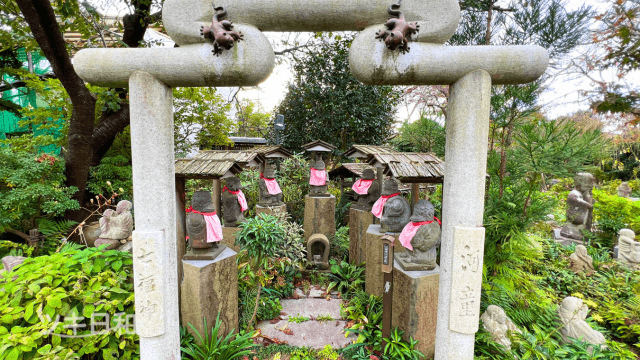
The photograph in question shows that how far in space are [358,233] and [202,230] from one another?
2922mm

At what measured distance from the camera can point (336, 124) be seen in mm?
8445

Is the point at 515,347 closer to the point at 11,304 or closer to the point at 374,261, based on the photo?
the point at 374,261

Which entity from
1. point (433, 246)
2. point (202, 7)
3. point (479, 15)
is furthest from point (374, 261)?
point (479, 15)

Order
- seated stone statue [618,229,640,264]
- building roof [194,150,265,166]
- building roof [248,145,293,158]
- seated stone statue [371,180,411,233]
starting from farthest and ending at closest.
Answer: building roof [248,145,293,158] < seated stone statue [618,229,640,264] < seated stone statue [371,180,411,233] < building roof [194,150,265,166]

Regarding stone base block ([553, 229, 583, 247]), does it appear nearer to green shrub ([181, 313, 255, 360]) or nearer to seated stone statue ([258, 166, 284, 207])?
seated stone statue ([258, 166, 284, 207])

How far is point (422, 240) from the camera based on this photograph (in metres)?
3.17

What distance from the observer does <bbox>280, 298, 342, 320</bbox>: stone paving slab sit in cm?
422

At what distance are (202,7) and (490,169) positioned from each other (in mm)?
4063

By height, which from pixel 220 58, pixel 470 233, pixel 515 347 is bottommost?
pixel 515 347

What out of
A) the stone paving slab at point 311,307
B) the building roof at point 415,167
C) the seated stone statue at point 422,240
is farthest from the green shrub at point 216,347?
the building roof at point 415,167

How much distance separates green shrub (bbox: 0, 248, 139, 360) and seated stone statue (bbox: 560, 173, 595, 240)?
908 cm

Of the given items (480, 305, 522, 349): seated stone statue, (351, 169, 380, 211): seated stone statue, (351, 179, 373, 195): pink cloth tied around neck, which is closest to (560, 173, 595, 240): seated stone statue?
(480, 305, 522, 349): seated stone statue

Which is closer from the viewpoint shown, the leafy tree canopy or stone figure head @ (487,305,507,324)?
stone figure head @ (487,305,507,324)

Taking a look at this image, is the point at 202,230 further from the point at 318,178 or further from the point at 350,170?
the point at 350,170
